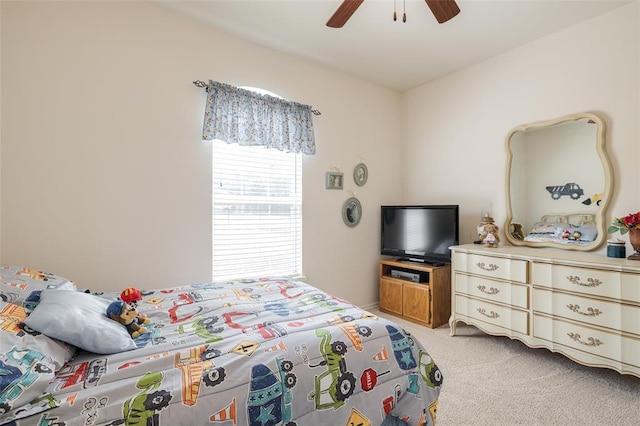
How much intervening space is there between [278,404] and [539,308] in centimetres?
226

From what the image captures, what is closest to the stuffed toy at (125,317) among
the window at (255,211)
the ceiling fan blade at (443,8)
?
the window at (255,211)

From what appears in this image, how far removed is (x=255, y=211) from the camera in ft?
9.95

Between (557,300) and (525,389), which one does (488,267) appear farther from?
(525,389)

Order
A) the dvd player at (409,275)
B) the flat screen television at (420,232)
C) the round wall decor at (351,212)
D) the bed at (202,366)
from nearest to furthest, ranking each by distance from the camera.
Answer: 1. the bed at (202,366)
2. the flat screen television at (420,232)
3. the dvd player at (409,275)
4. the round wall decor at (351,212)

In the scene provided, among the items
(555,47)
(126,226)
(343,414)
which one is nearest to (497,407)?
Answer: (343,414)

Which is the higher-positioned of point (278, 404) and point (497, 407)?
point (278, 404)

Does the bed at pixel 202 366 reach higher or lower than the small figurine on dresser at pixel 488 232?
lower

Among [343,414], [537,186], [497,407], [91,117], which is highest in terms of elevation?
[91,117]

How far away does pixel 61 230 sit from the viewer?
212 centimetres

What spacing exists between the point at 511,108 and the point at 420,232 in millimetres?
1529

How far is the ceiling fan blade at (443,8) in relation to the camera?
187cm

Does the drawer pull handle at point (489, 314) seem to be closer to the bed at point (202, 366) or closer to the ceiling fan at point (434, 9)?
the bed at point (202, 366)

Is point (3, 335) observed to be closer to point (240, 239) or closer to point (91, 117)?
point (91, 117)

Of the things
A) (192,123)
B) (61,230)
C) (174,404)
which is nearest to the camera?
(174,404)
